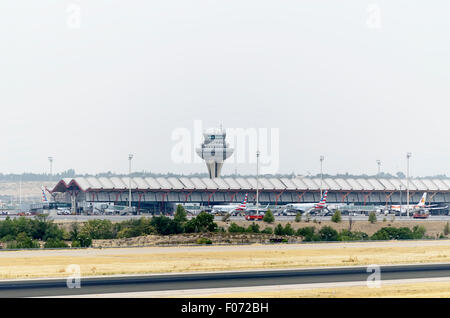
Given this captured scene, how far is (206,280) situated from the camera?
1836 inches

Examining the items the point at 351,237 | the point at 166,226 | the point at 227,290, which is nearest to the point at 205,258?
the point at 227,290

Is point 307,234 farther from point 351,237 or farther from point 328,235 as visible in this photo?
point 351,237

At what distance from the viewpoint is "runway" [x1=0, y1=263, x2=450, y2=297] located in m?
41.7

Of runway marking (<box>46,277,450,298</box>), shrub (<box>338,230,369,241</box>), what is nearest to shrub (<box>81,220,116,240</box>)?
shrub (<box>338,230,369,241</box>)

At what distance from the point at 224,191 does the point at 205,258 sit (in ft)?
343

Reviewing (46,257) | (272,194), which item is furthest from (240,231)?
(272,194)

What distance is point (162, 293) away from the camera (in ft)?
132

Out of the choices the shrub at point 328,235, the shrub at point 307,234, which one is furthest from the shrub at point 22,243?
the shrub at point 328,235

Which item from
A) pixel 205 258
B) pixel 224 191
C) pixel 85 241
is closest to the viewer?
pixel 205 258

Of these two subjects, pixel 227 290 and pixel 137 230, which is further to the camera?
pixel 137 230

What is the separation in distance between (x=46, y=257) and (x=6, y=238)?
24.2m

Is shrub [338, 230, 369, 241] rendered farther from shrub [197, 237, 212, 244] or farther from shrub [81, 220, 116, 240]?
shrub [81, 220, 116, 240]

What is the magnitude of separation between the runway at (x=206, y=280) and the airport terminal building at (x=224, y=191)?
109522 mm

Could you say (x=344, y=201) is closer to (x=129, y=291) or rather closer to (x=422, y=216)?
(x=422, y=216)
